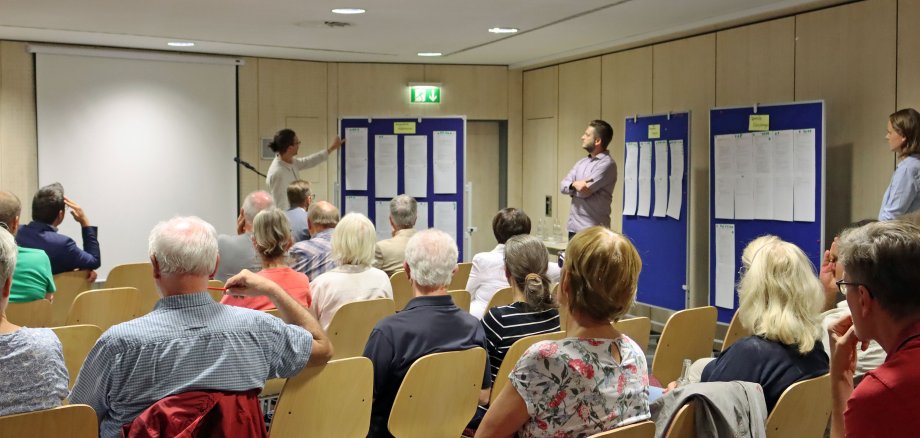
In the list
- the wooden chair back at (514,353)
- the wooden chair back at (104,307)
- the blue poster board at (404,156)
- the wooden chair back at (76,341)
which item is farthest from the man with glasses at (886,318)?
the blue poster board at (404,156)

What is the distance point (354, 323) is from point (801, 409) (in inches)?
82.1

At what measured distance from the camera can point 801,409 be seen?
273 centimetres

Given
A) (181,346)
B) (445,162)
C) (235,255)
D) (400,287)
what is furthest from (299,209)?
(181,346)

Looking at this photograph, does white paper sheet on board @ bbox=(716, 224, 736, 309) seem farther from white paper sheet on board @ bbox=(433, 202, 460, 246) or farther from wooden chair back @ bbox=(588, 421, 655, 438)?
wooden chair back @ bbox=(588, 421, 655, 438)

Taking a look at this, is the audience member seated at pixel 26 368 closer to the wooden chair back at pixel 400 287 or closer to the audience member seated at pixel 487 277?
the audience member seated at pixel 487 277

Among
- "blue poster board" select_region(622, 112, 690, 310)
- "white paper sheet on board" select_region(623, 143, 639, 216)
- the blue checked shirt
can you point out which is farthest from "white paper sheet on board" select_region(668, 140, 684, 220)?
the blue checked shirt

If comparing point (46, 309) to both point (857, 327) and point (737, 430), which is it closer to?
point (737, 430)

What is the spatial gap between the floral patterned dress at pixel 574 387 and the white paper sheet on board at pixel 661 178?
18.6ft

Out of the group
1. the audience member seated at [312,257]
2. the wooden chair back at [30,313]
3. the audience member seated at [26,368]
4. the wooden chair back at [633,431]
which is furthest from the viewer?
the audience member seated at [312,257]

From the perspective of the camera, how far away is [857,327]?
6.04 feet

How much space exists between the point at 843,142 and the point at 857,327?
5151mm

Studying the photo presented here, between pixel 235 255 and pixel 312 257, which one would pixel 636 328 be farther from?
pixel 235 255

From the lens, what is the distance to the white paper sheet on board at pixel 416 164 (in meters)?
9.55

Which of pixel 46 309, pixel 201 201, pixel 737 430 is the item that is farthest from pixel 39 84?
pixel 737 430
